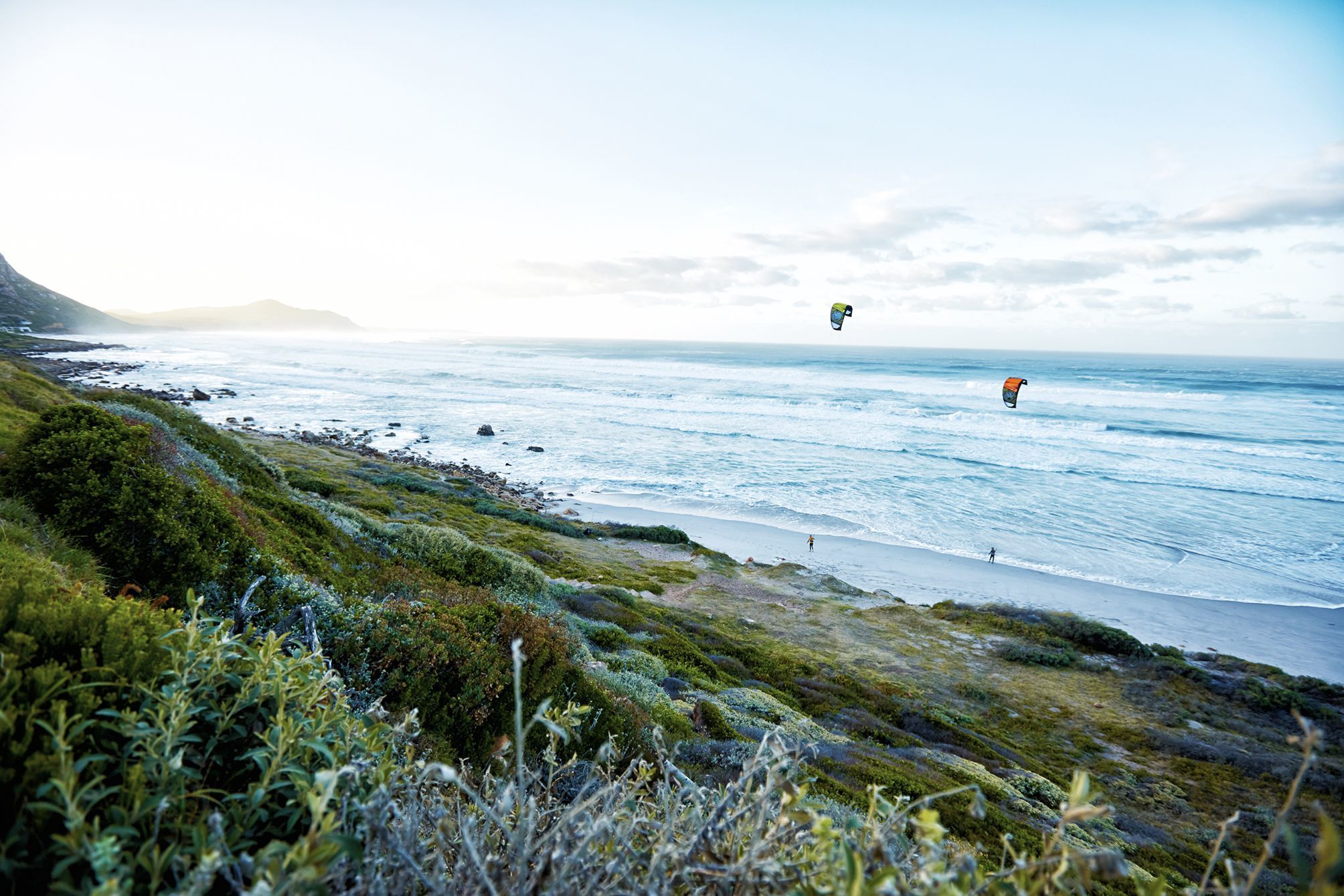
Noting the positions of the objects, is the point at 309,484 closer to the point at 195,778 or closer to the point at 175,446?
the point at 175,446

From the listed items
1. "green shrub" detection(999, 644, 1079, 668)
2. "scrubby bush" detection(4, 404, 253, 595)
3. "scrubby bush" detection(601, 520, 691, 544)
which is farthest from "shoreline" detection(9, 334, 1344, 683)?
"scrubby bush" detection(4, 404, 253, 595)

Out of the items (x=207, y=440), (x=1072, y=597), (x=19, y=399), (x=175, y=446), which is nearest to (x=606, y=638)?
(x=175, y=446)

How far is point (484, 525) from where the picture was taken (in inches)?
867

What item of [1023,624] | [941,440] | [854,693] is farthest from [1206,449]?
[854,693]

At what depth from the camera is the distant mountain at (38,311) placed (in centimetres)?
10506

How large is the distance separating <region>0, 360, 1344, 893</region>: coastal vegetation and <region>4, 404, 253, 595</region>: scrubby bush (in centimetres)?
3

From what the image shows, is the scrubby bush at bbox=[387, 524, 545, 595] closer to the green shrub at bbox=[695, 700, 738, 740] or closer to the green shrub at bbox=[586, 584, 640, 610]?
the green shrub at bbox=[586, 584, 640, 610]

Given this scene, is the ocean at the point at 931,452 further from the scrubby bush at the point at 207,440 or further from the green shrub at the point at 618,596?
the scrubby bush at the point at 207,440

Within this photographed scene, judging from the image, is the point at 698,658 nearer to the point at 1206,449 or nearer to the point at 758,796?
the point at 758,796

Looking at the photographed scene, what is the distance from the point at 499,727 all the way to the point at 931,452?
42.8m

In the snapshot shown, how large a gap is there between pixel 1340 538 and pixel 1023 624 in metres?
21.6

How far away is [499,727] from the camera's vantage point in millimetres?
4828

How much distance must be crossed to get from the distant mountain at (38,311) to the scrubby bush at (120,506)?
127272 mm

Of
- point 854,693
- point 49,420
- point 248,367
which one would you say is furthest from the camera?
point 248,367
